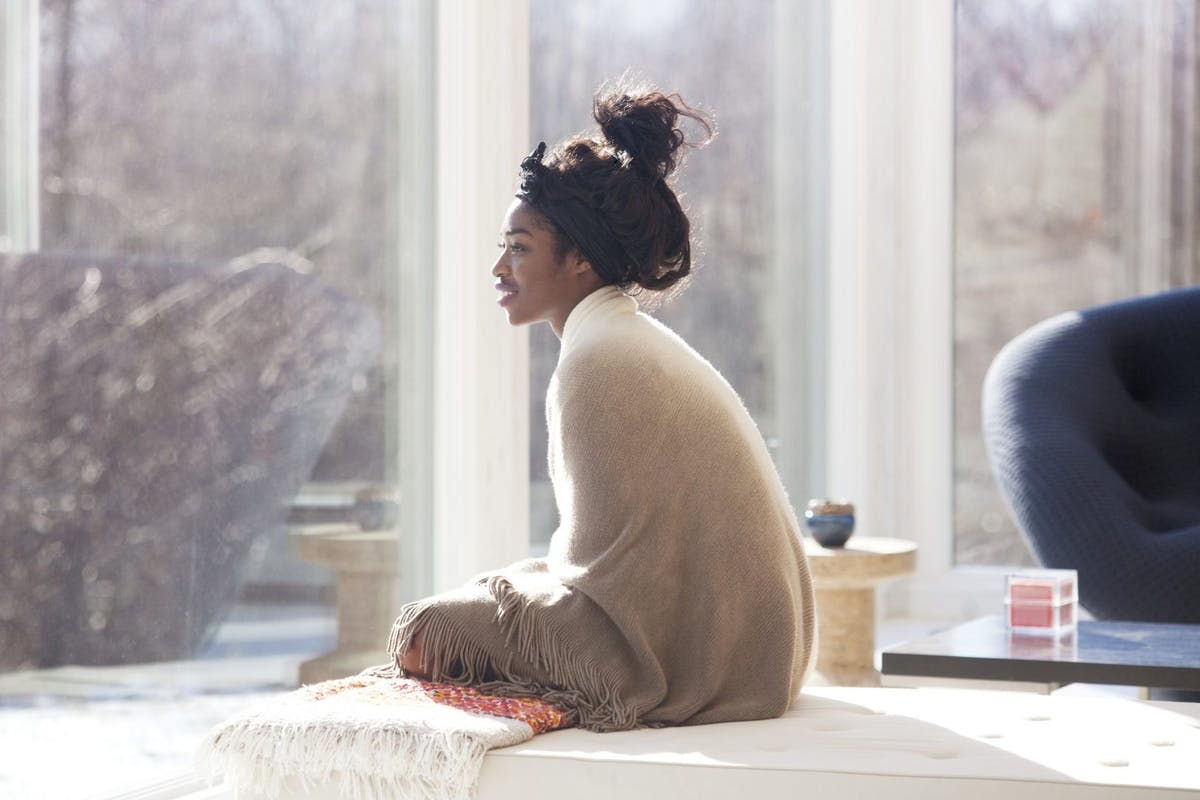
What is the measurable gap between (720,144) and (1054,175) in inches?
43.5

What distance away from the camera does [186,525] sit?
256 centimetres

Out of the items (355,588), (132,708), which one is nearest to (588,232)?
(132,708)

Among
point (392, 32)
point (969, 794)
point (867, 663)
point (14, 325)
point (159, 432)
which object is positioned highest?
point (392, 32)

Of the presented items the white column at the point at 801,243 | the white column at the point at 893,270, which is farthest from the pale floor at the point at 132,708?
the white column at the point at 893,270

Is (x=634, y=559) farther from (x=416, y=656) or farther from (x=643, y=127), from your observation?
(x=643, y=127)

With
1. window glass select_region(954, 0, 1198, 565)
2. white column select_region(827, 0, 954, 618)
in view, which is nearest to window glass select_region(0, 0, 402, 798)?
white column select_region(827, 0, 954, 618)

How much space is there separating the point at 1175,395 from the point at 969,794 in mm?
2422

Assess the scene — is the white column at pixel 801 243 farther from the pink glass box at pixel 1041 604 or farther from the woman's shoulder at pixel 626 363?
the woman's shoulder at pixel 626 363

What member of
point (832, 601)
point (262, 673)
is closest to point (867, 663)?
point (832, 601)

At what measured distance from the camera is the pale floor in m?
2.26

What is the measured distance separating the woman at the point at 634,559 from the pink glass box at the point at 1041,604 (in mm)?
676

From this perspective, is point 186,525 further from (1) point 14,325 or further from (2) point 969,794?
(2) point 969,794

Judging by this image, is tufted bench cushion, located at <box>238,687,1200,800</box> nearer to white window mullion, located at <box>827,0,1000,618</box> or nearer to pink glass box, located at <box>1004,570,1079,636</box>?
pink glass box, located at <box>1004,570,1079,636</box>

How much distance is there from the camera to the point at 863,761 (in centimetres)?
168
